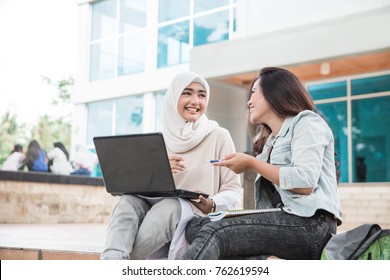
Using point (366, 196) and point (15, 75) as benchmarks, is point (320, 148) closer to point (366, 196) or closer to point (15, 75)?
point (15, 75)

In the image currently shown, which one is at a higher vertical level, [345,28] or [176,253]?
[345,28]

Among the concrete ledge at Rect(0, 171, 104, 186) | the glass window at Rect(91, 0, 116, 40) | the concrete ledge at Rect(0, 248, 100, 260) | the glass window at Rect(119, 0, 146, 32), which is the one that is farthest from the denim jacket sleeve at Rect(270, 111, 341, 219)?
the glass window at Rect(119, 0, 146, 32)

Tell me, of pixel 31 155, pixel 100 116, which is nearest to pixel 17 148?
pixel 31 155

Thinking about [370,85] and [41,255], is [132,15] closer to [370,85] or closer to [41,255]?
[370,85]

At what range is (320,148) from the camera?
175 centimetres

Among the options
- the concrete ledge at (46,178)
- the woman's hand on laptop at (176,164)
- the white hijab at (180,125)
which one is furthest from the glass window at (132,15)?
the woman's hand on laptop at (176,164)

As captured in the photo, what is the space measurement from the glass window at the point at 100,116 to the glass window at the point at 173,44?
4.69 ft

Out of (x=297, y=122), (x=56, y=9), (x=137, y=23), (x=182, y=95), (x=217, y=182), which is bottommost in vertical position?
(x=217, y=182)

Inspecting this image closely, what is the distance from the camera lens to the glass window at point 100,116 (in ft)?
36.1

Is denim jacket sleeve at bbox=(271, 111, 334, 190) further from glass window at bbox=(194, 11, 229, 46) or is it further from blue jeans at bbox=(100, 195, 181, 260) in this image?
glass window at bbox=(194, 11, 229, 46)

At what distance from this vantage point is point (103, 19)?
11.2 metres

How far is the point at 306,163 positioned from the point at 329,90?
714cm
